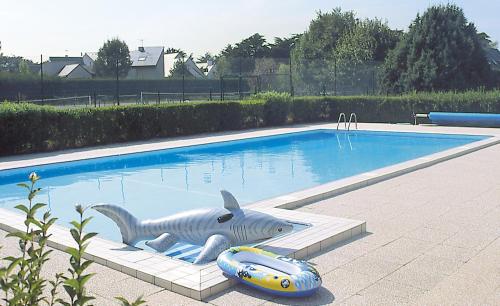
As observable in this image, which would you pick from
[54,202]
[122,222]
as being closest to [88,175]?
[54,202]

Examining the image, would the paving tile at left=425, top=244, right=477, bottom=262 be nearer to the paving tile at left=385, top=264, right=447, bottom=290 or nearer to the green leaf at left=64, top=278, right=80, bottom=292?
the paving tile at left=385, top=264, right=447, bottom=290

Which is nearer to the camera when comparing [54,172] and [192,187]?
[192,187]

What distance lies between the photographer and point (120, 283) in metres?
4.52

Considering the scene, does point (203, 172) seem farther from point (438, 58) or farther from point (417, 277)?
point (438, 58)

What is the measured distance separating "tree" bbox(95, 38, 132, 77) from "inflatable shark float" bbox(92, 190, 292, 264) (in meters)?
46.7

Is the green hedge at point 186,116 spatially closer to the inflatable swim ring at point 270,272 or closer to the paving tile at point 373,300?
the inflatable swim ring at point 270,272

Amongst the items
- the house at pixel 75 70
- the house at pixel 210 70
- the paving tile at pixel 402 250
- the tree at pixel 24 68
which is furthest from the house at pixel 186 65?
the paving tile at pixel 402 250

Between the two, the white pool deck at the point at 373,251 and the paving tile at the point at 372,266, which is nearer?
the white pool deck at the point at 373,251

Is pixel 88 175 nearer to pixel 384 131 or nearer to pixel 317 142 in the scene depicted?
pixel 317 142

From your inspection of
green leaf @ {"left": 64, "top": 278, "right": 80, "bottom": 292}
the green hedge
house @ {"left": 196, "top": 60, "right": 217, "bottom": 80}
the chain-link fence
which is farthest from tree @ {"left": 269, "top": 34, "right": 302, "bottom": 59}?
green leaf @ {"left": 64, "top": 278, "right": 80, "bottom": 292}

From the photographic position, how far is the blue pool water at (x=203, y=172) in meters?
9.01

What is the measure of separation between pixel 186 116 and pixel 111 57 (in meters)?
39.3

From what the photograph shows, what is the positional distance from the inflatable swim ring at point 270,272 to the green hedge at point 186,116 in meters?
10.7

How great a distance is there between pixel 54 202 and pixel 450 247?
6475mm
